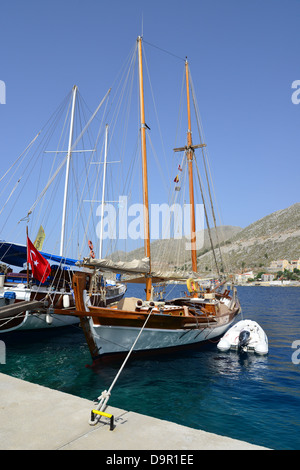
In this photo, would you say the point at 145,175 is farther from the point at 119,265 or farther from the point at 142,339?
the point at 142,339

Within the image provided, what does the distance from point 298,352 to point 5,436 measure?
19442 mm

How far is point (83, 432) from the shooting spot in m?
5.65

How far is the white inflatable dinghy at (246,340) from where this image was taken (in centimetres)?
1919

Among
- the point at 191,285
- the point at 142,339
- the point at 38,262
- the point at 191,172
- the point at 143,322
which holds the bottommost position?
the point at 142,339

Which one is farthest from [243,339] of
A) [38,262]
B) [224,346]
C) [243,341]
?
[38,262]

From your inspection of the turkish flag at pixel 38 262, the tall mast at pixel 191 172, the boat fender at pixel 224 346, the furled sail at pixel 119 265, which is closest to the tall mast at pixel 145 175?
the furled sail at pixel 119 265

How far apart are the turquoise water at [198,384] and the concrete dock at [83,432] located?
4189mm

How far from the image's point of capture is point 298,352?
66.1ft

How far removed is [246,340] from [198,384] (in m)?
6.90

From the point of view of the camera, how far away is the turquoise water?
9.85 m

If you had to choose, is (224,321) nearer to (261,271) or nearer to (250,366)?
(250,366)

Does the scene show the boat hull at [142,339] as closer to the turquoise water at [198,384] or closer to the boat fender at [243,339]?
the turquoise water at [198,384]

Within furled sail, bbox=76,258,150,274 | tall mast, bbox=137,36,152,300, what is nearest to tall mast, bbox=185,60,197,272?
tall mast, bbox=137,36,152,300
